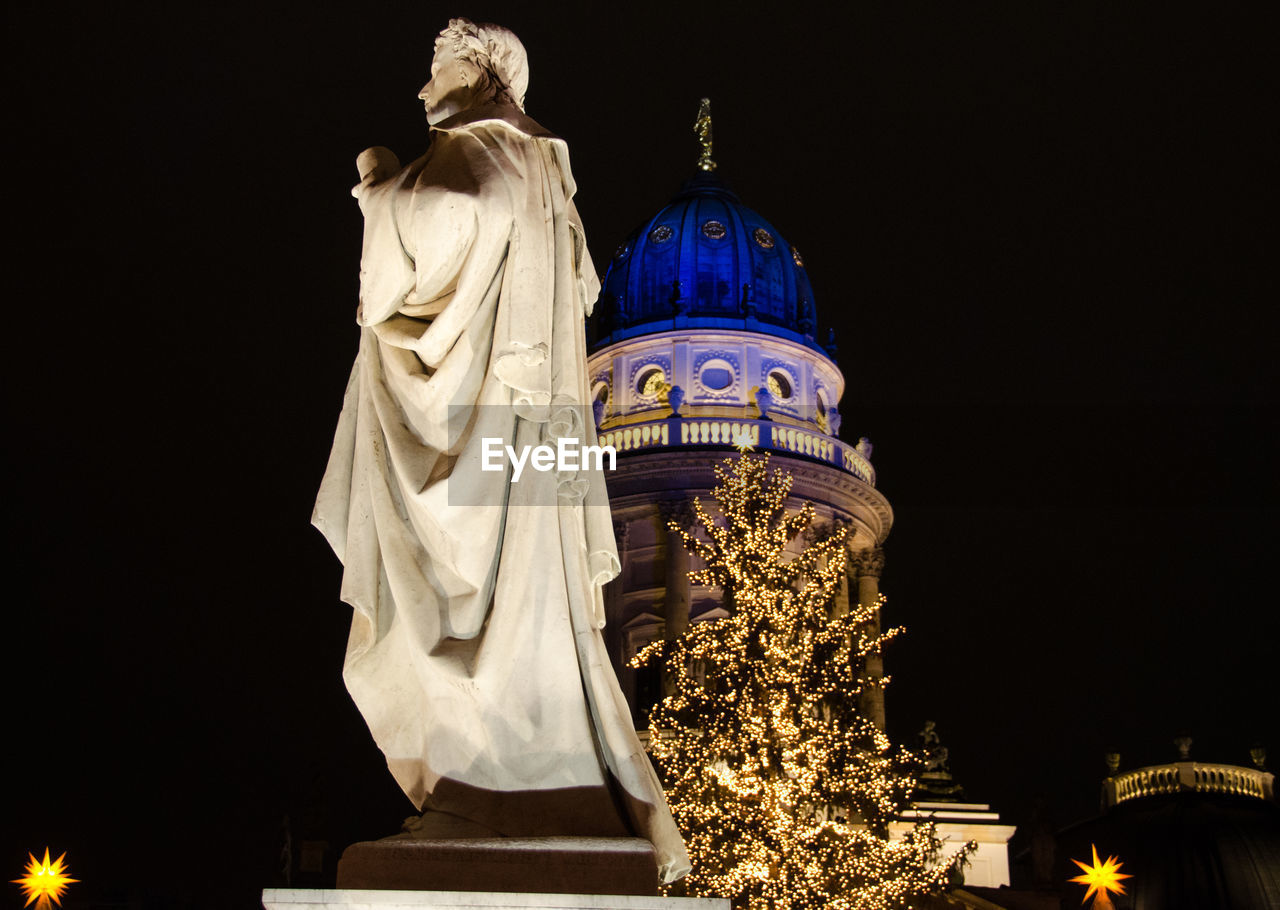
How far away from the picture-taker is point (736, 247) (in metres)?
57.3

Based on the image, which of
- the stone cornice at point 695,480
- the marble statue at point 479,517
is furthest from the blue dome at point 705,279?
the marble statue at point 479,517

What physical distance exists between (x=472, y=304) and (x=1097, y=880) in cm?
2344

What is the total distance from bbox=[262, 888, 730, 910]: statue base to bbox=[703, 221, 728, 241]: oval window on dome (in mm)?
53874

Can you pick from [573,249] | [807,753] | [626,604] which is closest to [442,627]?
[573,249]

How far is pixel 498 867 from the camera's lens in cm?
488

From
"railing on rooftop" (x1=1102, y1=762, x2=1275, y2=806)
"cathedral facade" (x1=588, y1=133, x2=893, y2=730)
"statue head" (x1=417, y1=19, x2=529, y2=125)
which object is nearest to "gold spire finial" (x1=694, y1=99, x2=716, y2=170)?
"cathedral facade" (x1=588, y1=133, x2=893, y2=730)

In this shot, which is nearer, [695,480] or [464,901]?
[464,901]

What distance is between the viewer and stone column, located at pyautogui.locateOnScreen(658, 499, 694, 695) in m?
49.3

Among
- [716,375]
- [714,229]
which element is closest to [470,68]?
[716,375]

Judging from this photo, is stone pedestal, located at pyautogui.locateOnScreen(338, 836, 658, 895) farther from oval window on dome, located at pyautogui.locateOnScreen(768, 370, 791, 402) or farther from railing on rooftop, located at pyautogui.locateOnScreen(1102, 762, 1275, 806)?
oval window on dome, located at pyautogui.locateOnScreen(768, 370, 791, 402)

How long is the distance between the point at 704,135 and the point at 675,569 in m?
19.7

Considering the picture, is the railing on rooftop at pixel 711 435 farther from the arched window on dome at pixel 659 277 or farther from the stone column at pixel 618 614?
the arched window on dome at pixel 659 277

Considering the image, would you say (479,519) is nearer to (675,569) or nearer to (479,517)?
(479,517)

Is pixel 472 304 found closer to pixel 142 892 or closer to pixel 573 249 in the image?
pixel 573 249
